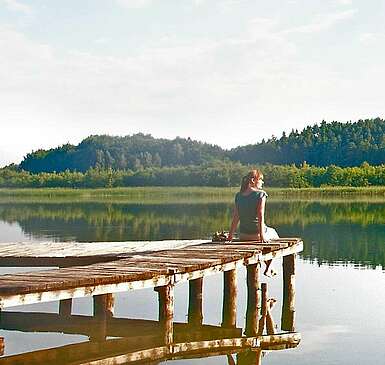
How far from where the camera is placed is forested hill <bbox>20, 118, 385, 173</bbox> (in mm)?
142625

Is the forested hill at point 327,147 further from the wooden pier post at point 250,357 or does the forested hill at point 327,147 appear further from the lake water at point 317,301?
the wooden pier post at point 250,357

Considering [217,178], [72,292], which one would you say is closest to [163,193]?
[217,178]

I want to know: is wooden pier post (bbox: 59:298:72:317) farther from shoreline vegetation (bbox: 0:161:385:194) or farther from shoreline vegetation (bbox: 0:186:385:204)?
shoreline vegetation (bbox: 0:161:385:194)

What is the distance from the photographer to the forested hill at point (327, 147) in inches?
5477

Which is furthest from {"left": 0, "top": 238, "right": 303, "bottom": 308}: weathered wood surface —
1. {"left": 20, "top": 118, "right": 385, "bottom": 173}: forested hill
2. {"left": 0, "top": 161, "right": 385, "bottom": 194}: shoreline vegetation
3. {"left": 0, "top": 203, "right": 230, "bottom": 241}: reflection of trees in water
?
{"left": 20, "top": 118, "right": 385, "bottom": 173}: forested hill

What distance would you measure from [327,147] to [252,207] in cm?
13370

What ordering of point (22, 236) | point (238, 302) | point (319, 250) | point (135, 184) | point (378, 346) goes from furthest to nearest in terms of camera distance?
point (135, 184) < point (22, 236) < point (319, 250) < point (238, 302) < point (378, 346)

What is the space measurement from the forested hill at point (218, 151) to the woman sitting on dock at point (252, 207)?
4840 inches

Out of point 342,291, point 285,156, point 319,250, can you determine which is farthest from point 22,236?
point 285,156

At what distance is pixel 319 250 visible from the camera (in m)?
25.6

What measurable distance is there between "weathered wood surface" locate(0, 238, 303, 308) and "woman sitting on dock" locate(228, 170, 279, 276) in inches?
15.9

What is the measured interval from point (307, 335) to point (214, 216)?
34733 mm

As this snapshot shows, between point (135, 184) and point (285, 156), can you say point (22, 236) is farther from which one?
point (285, 156)

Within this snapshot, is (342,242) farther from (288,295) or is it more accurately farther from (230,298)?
(230,298)
